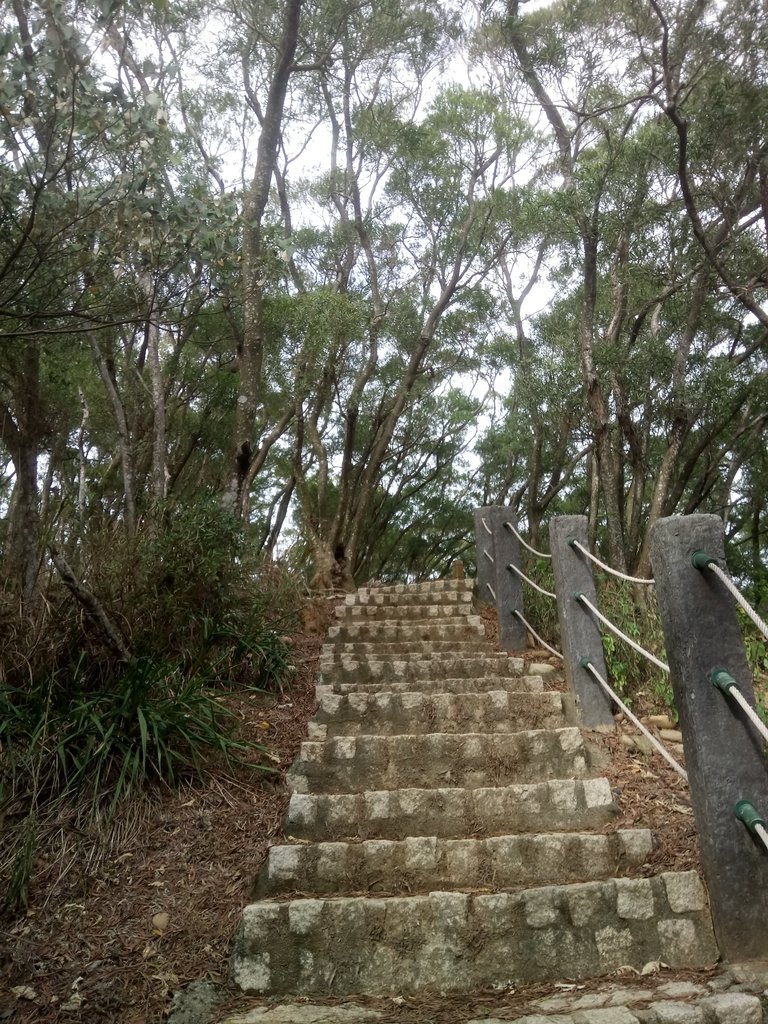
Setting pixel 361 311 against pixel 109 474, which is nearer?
pixel 361 311

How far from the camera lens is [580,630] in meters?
4.02

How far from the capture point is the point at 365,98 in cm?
1245

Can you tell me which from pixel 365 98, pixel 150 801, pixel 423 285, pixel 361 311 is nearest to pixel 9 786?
pixel 150 801

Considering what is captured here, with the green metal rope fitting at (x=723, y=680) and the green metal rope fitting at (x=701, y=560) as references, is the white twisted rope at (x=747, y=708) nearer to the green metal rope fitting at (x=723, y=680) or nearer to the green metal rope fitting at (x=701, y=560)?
the green metal rope fitting at (x=723, y=680)

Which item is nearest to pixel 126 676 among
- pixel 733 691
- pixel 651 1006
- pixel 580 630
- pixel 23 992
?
pixel 23 992

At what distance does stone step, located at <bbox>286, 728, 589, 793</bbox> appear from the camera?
3.56m

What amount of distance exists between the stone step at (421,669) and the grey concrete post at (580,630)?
0.86 m

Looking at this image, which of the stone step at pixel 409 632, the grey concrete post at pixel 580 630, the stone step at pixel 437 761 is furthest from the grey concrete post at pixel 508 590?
the stone step at pixel 437 761

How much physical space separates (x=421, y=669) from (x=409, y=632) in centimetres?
132

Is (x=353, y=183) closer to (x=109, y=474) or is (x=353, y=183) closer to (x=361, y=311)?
(x=361, y=311)

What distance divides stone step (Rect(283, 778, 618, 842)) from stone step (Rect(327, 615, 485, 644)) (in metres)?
2.83

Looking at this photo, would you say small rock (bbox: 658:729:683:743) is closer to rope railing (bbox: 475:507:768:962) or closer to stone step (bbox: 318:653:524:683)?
stone step (bbox: 318:653:524:683)

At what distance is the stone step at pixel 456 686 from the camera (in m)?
4.53

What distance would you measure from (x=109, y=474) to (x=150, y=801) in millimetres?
8761
